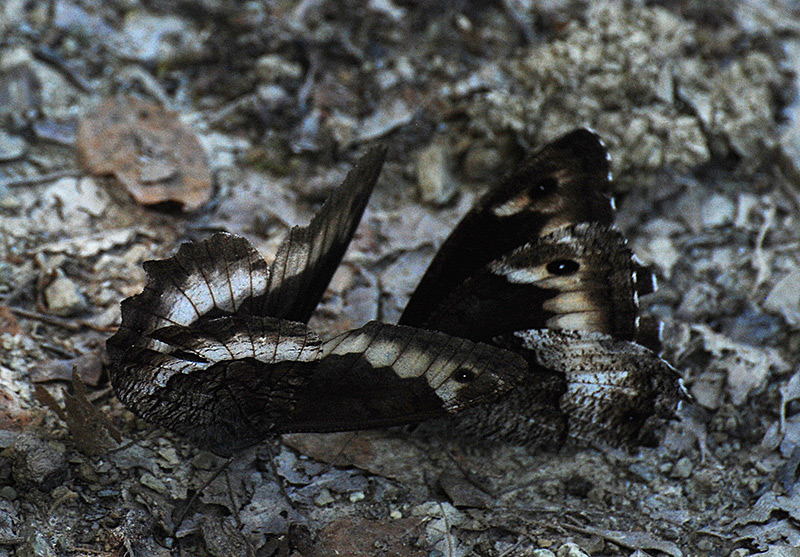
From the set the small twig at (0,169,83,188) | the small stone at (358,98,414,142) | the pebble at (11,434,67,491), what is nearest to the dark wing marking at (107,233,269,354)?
the pebble at (11,434,67,491)

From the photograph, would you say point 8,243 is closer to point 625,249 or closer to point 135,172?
point 135,172

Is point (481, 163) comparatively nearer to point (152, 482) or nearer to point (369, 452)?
point (369, 452)

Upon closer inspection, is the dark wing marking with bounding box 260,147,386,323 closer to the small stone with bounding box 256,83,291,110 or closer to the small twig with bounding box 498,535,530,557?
the small twig with bounding box 498,535,530,557

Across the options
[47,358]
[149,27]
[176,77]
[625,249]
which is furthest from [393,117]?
[47,358]

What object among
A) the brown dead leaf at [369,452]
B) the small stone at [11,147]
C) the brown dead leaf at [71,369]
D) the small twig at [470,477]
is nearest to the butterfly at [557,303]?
the small twig at [470,477]

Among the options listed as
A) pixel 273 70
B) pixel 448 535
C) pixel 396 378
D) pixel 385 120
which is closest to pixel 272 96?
pixel 273 70
